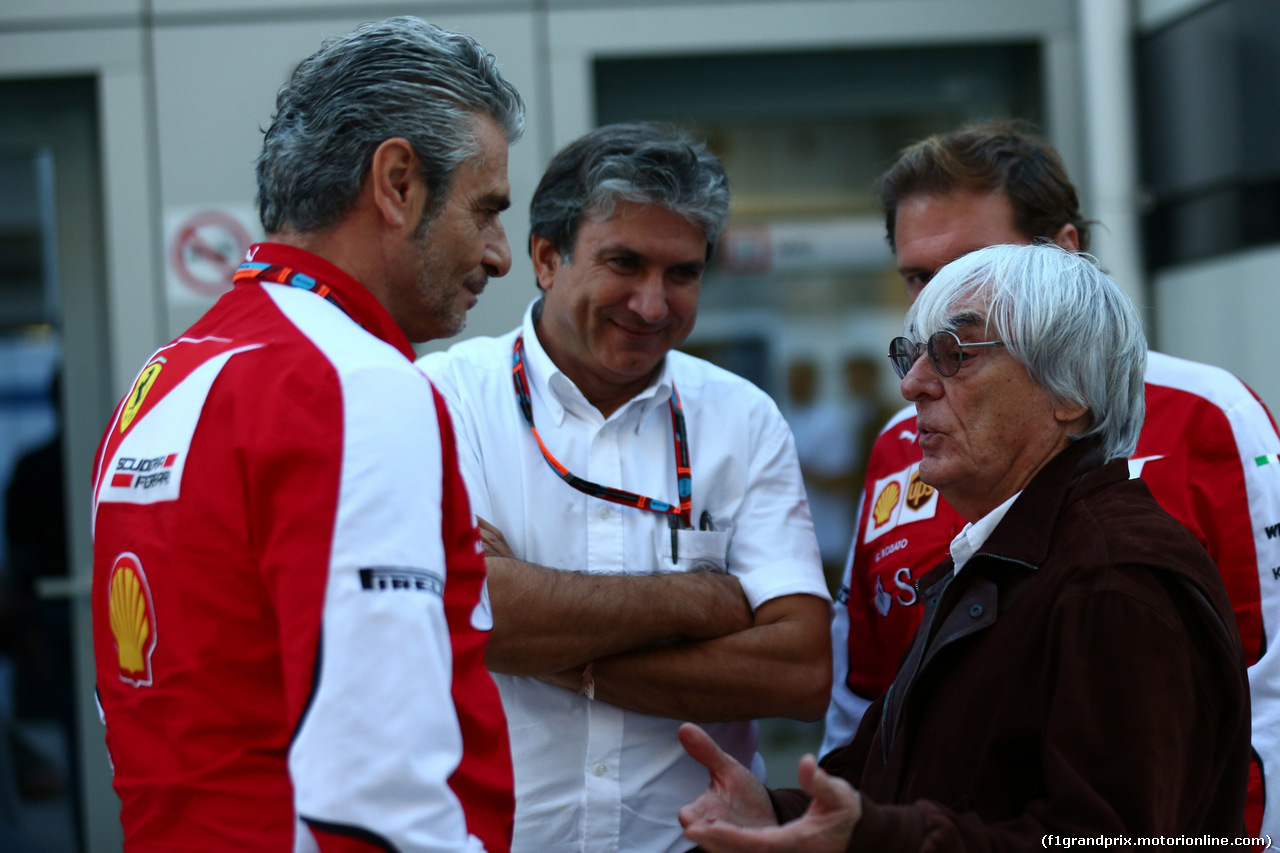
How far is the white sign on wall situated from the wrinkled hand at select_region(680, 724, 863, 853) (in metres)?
3.34

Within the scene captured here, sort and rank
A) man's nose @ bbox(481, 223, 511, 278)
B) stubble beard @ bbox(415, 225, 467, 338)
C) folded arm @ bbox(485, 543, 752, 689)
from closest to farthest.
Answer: stubble beard @ bbox(415, 225, 467, 338) < man's nose @ bbox(481, 223, 511, 278) < folded arm @ bbox(485, 543, 752, 689)

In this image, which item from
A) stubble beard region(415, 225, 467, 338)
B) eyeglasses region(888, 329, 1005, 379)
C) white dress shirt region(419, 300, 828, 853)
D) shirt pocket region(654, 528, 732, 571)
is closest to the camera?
stubble beard region(415, 225, 467, 338)

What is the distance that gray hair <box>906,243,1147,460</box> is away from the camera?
1.94m

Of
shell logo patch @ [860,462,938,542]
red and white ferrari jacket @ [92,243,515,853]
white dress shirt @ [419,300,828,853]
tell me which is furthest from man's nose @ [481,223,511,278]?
shell logo patch @ [860,462,938,542]

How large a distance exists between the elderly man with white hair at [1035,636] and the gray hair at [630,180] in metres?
0.67

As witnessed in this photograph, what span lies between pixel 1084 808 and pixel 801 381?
3559 millimetres

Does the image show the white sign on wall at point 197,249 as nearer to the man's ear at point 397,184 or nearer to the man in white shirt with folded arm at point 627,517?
the man in white shirt with folded arm at point 627,517

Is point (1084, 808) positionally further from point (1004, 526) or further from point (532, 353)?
point (532, 353)

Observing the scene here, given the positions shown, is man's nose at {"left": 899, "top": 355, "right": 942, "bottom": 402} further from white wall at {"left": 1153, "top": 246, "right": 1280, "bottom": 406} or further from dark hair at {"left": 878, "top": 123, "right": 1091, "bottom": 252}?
white wall at {"left": 1153, "top": 246, "right": 1280, "bottom": 406}

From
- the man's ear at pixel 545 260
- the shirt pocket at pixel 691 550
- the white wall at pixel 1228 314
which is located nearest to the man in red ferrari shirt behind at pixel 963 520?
the shirt pocket at pixel 691 550

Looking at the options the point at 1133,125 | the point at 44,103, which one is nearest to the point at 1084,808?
the point at 1133,125

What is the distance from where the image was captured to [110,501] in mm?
1566

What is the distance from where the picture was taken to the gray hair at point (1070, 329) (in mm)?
1938

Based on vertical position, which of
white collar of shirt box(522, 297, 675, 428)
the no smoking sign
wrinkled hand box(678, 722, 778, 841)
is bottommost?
wrinkled hand box(678, 722, 778, 841)
